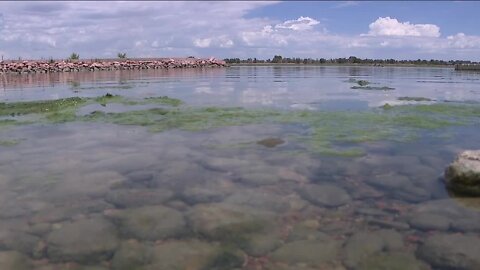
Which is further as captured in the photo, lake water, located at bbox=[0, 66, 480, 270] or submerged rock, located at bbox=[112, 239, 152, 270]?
lake water, located at bbox=[0, 66, 480, 270]

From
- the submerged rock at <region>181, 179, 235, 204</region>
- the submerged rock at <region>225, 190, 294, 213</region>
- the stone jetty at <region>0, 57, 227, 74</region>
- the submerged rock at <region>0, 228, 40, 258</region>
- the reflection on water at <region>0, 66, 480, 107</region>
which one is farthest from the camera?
the stone jetty at <region>0, 57, 227, 74</region>

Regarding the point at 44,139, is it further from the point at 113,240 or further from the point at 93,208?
the point at 113,240

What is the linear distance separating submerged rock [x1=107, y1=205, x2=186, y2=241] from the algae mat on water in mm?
5044

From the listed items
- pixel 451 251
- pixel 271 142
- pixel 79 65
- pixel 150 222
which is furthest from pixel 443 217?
pixel 79 65

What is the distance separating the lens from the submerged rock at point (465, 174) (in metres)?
8.06

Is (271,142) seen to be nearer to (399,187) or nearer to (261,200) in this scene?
(399,187)

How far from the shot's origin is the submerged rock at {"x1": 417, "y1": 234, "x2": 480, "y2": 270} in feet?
18.5

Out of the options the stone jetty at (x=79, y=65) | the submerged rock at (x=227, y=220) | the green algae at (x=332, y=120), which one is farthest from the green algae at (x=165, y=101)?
the stone jetty at (x=79, y=65)

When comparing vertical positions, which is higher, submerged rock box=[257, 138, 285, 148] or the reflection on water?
the reflection on water

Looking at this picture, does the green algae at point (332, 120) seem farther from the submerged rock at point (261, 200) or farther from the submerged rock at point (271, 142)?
the submerged rock at point (261, 200)

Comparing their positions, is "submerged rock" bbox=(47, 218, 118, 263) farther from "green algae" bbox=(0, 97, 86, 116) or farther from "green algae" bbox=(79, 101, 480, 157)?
"green algae" bbox=(0, 97, 86, 116)

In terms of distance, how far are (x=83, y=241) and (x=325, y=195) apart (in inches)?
163

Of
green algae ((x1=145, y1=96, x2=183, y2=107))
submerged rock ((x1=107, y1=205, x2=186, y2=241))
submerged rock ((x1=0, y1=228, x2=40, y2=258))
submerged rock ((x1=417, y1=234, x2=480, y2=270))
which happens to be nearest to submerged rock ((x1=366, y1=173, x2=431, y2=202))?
submerged rock ((x1=417, y1=234, x2=480, y2=270))

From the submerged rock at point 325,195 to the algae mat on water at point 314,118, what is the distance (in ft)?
8.65
